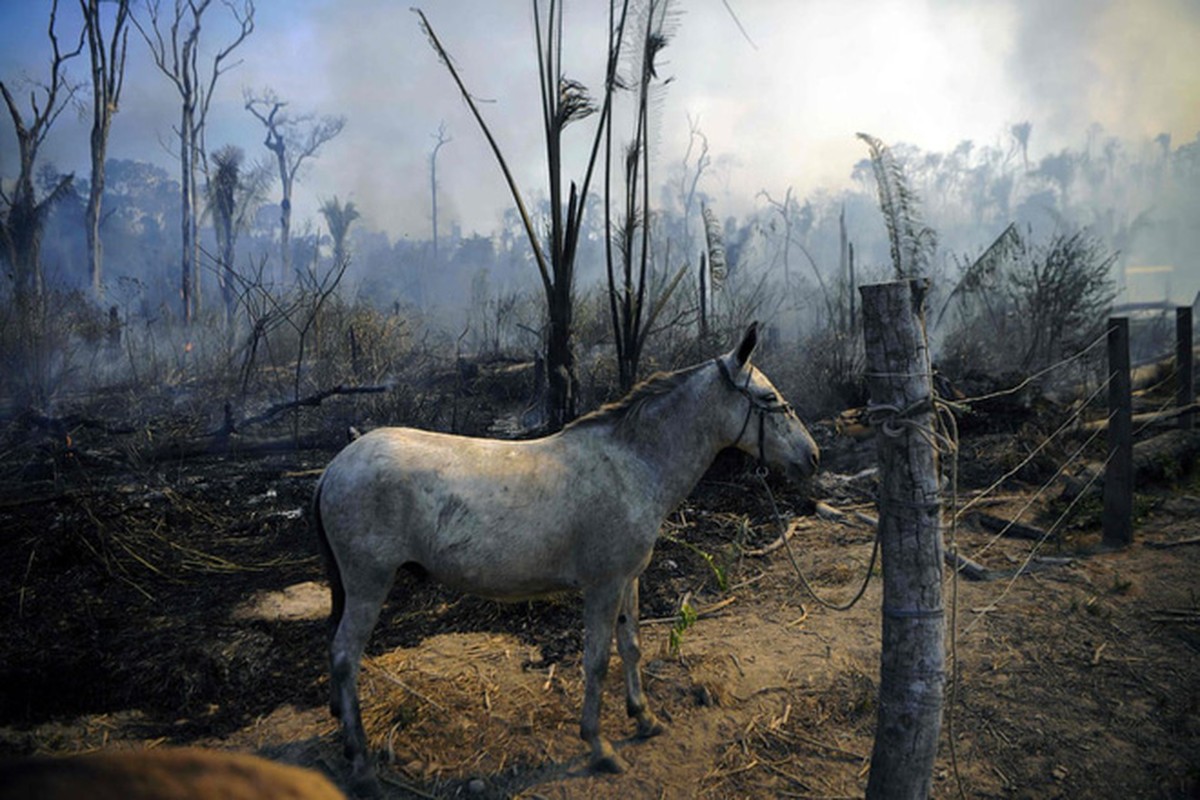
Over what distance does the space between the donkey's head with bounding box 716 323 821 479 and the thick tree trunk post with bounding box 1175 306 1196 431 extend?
271 inches

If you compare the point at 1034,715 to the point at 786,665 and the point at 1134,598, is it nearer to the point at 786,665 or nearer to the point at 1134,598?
the point at 786,665

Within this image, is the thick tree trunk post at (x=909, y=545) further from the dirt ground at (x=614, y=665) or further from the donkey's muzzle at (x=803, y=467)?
the donkey's muzzle at (x=803, y=467)

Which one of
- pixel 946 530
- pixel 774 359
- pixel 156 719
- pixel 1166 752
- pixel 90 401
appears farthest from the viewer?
pixel 774 359

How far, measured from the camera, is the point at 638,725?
3.32 metres

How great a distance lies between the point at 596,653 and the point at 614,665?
3.18ft

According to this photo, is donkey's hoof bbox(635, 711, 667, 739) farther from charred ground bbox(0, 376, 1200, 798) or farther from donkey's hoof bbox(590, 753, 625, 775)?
donkey's hoof bbox(590, 753, 625, 775)

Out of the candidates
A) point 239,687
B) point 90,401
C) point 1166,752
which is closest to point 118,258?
point 90,401

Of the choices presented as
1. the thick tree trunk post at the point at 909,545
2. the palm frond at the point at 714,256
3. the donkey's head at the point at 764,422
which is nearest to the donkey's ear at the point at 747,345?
the donkey's head at the point at 764,422

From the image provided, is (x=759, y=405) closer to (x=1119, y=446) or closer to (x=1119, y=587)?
(x=1119, y=587)

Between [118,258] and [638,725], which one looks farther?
[118,258]

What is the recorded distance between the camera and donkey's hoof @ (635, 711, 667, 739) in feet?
10.8

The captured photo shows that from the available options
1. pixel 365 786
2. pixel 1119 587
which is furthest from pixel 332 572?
pixel 1119 587

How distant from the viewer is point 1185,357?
7.32 metres

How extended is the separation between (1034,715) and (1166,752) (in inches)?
20.3
